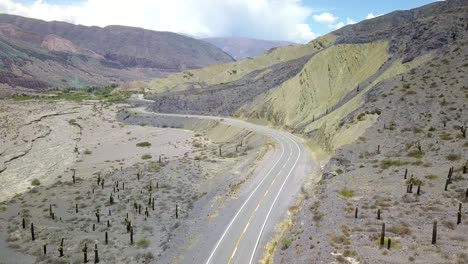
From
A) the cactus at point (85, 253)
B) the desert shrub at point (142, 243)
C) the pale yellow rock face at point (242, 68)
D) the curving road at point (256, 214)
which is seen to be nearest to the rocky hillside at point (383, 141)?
the curving road at point (256, 214)

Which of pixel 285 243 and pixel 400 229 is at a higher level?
pixel 400 229

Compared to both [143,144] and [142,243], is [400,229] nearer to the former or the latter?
[142,243]

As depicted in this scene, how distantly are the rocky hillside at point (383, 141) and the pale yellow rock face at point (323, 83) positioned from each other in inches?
11.0

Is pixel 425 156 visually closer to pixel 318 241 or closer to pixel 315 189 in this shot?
pixel 315 189

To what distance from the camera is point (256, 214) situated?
3334 cm

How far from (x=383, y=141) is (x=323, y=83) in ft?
127

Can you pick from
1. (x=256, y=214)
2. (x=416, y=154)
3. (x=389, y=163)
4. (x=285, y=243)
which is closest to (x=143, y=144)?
(x=256, y=214)

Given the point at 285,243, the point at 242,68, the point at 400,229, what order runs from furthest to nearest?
the point at 242,68
the point at 285,243
the point at 400,229

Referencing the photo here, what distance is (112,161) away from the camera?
207ft

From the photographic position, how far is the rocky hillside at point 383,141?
23734 mm

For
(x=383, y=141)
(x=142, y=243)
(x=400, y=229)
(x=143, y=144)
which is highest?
(x=383, y=141)

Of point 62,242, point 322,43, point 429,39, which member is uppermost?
point 322,43

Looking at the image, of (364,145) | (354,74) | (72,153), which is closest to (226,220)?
(364,145)

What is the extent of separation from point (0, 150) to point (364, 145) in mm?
64490
